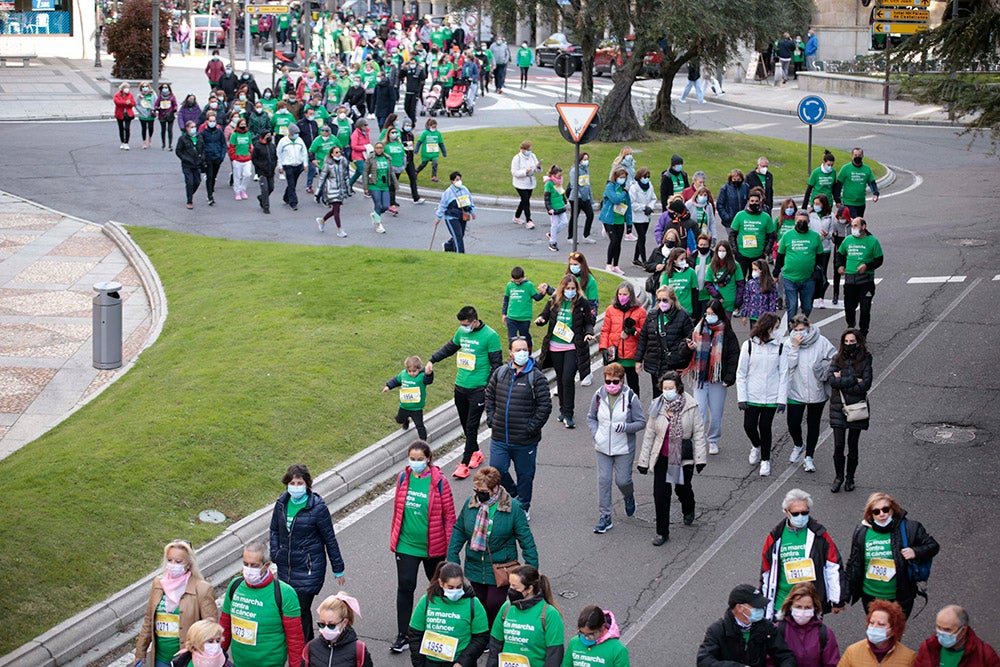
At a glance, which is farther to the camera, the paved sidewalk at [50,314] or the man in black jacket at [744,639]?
the paved sidewalk at [50,314]

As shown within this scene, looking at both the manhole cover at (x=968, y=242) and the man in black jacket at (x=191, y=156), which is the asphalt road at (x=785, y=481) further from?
the man in black jacket at (x=191, y=156)

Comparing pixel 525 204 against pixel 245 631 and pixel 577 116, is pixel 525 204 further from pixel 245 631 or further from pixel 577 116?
pixel 245 631

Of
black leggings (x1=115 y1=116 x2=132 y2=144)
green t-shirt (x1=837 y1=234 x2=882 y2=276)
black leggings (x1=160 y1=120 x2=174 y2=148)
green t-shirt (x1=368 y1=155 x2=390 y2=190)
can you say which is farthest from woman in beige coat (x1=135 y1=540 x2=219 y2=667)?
black leggings (x1=160 y1=120 x2=174 y2=148)

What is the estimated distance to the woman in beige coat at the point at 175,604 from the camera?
28.9 ft

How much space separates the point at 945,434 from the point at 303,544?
25.0 ft

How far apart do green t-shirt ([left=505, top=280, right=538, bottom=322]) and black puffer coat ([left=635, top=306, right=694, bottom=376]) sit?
1.92 metres

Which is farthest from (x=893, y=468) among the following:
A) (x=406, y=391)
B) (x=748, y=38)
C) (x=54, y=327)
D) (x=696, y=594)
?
(x=748, y=38)

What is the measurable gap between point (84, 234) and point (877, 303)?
564 inches

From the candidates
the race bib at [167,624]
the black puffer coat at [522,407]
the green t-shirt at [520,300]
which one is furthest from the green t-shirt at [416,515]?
the green t-shirt at [520,300]

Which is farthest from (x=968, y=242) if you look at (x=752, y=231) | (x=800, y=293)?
(x=800, y=293)

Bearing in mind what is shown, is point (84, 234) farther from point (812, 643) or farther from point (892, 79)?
point (892, 79)

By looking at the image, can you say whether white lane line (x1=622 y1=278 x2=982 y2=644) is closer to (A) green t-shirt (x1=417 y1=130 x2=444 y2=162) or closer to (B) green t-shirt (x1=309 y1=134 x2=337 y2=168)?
(B) green t-shirt (x1=309 y1=134 x2=337 y2=168)

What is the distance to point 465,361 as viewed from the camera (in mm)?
13211

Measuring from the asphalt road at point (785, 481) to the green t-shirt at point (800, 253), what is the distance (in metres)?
1.08
